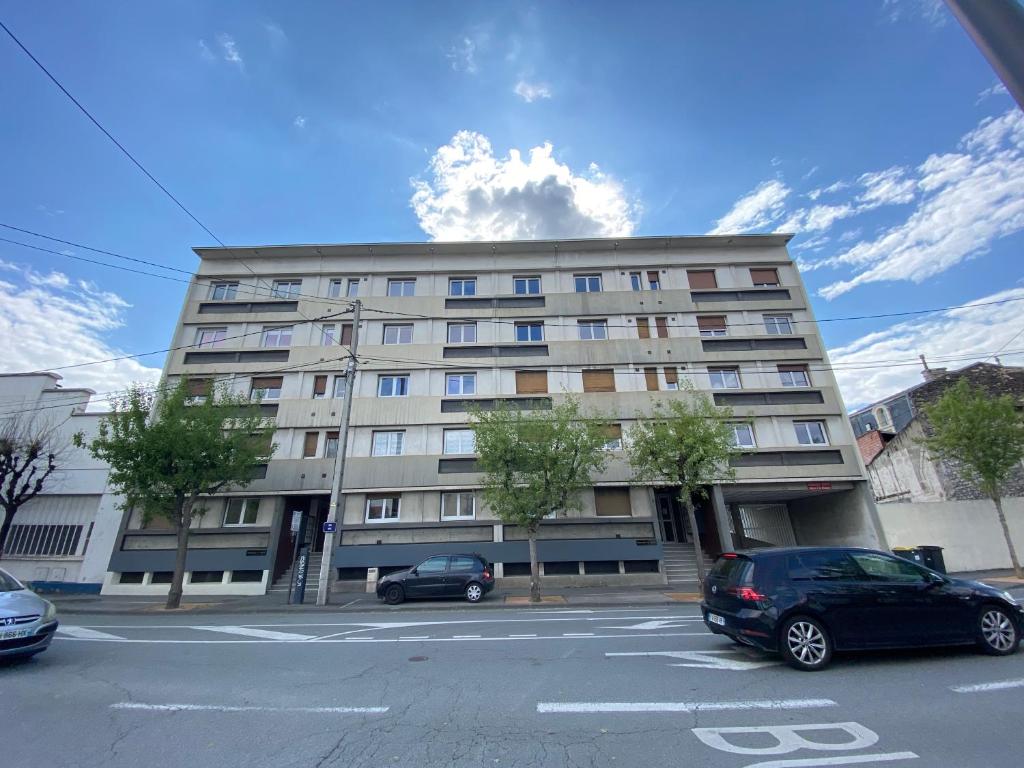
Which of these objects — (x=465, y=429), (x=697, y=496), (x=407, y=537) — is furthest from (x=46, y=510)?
(x=697, y=496)

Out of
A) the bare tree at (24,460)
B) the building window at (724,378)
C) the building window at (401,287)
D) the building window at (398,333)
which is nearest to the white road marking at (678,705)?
the building window at (724,378)

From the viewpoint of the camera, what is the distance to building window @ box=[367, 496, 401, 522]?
18.2 metres

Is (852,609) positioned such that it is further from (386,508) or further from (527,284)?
(527,284)

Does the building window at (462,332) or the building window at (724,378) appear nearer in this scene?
the building window at (724,378)

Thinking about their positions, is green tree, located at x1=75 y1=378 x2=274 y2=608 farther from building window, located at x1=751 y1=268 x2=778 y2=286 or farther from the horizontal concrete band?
building window, located at x1=751 y1=268 x2=778 y2=286

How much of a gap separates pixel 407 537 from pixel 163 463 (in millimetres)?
8719

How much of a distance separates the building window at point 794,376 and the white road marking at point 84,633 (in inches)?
947

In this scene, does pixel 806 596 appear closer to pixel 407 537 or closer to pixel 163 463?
pixel 407 537

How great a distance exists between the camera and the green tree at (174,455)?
1444 centimetres

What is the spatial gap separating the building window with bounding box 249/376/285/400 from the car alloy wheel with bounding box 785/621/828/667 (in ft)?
67.0

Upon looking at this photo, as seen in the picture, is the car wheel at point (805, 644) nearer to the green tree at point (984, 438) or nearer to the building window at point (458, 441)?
the building window at point (458, 441)

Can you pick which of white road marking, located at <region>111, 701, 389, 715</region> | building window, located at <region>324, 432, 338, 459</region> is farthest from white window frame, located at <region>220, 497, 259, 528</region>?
white road marking, located at <region>111, 701, 389, 715</region>

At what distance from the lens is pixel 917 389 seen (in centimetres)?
2514

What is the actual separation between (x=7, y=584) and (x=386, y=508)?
11746 millimetres
